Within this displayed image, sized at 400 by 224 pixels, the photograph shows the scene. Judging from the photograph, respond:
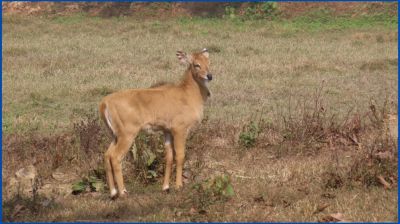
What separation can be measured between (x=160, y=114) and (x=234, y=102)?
6035 millimetres

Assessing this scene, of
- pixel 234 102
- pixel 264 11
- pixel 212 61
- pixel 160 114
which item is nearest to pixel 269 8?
pixel 264 11

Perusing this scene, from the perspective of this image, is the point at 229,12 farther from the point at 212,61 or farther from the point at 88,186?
the point at 88,186

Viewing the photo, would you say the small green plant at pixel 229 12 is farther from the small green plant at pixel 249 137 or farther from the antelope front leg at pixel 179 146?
the antelope front leg at pixel 179 146

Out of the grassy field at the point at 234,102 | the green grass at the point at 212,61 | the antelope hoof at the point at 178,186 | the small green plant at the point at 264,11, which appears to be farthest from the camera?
the small green plant at the point at 264,11

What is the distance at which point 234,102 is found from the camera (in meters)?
14.8

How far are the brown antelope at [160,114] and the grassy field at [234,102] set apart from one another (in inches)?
16.9

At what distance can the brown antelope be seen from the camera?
8.64 meters

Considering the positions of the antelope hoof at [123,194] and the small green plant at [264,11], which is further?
the small green plant at [264,11]

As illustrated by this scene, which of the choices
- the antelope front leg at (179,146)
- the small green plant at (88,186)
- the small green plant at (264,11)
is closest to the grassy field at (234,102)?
the small green plant at (88,186)

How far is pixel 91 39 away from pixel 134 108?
54.0 ft

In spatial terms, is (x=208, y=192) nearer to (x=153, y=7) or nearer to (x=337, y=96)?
(x=337, y=96)

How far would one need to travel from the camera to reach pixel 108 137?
10.6 m

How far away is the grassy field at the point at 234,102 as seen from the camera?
8422mm

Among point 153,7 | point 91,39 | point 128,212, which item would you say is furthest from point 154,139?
point 153,7
